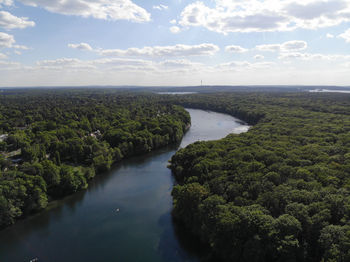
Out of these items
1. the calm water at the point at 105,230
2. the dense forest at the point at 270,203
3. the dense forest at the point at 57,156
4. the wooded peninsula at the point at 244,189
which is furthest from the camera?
the dense forest at the point at 57,156

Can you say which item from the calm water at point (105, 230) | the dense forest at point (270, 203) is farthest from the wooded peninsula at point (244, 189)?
the calm water at point (105, 230)

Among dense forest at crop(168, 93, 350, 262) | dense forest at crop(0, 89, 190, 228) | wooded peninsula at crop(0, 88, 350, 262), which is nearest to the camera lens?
dense forest at crop(168, 93, 350, 262)

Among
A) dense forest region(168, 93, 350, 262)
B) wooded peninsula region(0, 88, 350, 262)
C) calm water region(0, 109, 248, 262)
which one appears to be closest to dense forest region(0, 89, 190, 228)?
wooded peninsula region(0, 88, 350, 262)

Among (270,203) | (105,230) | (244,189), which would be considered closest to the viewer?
(270,203)

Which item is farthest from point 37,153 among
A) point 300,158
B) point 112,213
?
point 300,158

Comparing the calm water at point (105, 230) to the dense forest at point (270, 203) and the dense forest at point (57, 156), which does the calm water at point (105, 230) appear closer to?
the dense forest at point (57, 156)

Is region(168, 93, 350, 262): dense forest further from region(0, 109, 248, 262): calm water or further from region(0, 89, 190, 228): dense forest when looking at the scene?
region(0, 89, 190, 228): dense forest

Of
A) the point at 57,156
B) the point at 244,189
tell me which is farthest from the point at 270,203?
the point at 57,156

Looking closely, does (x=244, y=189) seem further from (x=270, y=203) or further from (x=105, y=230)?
(x=105, y=230)
